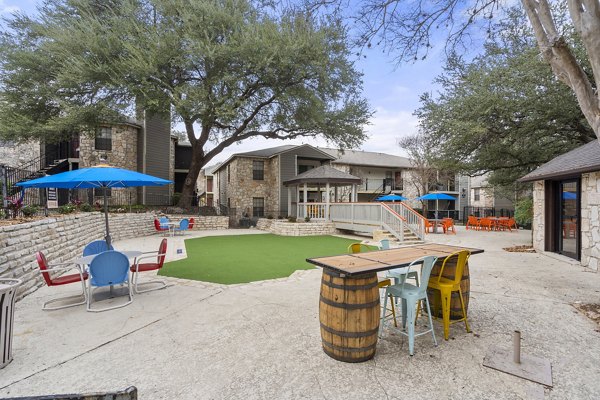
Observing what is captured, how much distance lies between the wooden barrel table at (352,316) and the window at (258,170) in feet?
63.4

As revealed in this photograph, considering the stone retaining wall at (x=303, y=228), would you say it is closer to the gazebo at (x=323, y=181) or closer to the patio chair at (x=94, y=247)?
the gazebo at (x=323, y=181)

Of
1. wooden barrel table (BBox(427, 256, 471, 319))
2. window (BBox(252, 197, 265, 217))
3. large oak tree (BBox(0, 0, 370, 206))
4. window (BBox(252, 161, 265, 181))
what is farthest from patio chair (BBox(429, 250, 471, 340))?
window (BBox(252, 161, 265, 181))

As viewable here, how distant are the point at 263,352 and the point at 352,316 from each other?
3.39 ft

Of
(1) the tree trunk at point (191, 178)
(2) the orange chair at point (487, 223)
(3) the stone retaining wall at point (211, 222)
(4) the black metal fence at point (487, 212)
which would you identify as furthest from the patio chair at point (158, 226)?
(4) the black metal fence at point (487, 212)

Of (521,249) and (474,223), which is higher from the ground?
(474,223)

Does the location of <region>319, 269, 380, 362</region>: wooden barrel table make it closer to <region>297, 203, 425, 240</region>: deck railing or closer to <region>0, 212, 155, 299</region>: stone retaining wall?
<region>0, 212, 155, 299</region>: stone retaining wall

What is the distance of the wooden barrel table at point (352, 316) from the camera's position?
2.78 meters

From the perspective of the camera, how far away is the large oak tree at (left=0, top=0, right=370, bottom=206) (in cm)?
1430

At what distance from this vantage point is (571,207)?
8617mm

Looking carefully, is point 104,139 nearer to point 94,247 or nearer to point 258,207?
point 258,207

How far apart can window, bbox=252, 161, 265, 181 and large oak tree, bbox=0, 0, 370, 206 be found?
5860 mm

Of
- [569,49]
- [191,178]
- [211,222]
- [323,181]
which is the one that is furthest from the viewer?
[191,178]

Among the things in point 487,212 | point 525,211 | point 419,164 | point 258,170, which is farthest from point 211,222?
point 487,212

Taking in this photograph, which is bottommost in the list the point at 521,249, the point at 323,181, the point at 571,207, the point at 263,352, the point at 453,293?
the point at 521,249
